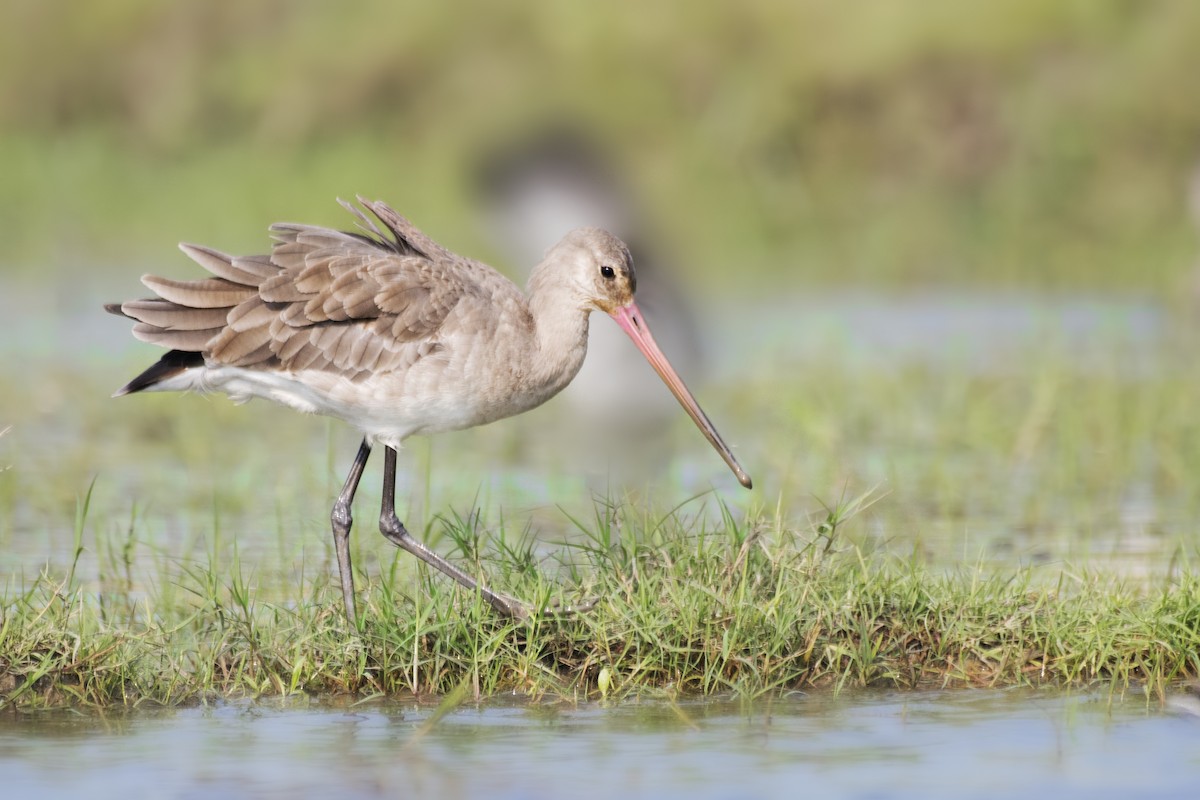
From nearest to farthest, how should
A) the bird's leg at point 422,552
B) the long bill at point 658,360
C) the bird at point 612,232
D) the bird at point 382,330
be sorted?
1. the bird's leg at point 422,552
2. the bird at point 382,330
3. the long bill at point 658,360
4. the bird at point 612,232

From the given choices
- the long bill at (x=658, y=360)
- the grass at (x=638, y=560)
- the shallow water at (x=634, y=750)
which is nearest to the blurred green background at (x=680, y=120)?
the grass at (x=638, y=560)

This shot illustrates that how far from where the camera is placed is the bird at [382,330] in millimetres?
5953

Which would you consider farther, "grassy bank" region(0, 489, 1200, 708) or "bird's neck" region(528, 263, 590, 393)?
"bird's neck" region(528, 263, 590, 393)

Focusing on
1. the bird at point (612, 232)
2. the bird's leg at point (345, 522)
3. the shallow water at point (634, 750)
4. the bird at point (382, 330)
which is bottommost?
the shallow water at point (634, 750)

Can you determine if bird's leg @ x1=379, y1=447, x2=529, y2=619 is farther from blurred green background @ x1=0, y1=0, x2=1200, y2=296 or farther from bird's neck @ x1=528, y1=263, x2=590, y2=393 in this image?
blurred green background @ x1=0, y1=0, x2=1200, y2=296

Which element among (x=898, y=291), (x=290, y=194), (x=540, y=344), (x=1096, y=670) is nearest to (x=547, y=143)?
(x=898, y=291)

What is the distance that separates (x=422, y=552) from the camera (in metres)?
6.05

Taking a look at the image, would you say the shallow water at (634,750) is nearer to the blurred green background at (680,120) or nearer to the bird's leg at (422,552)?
the bird's leg at (422,552)

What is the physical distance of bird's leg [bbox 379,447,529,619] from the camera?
552 cm

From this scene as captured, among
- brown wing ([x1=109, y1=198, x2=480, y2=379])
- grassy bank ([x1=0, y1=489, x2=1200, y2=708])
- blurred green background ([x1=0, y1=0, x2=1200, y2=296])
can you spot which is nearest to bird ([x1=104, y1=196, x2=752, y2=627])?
brown wing ([x1=109, y1=198, x2=480, y2=379])

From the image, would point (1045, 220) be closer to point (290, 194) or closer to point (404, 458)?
point (290, 194)

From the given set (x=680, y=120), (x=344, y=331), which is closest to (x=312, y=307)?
(x=344, y=331)

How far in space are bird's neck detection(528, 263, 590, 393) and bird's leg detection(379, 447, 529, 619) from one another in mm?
584

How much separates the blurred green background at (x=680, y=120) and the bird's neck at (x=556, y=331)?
8754 mm
